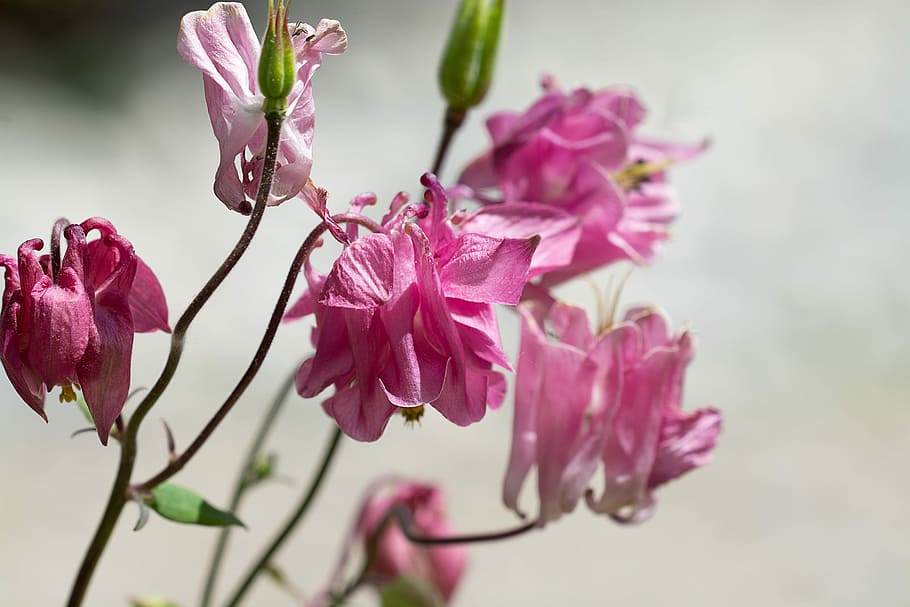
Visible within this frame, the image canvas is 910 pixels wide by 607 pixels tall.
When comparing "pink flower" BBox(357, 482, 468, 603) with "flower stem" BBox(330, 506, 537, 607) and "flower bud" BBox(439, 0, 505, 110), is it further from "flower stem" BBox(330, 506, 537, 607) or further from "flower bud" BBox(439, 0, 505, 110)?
"flower bud" BBox(439, 0, 505, 110)

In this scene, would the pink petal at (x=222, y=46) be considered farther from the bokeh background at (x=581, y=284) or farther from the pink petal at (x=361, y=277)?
the bokeh background at (x=581, y=284)

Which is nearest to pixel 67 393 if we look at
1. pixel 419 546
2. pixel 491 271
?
pixel 491 271

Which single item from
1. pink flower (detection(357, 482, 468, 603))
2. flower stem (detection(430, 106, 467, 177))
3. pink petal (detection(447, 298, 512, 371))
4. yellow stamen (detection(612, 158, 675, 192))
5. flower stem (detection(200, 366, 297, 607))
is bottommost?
pink flower (detection(357, 482, 468, 603))

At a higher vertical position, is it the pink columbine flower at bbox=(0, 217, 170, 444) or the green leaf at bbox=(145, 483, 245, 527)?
the pink columbine flower at bbox=(0, 217, 170, 444)

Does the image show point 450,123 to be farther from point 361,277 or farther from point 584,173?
point 361,277

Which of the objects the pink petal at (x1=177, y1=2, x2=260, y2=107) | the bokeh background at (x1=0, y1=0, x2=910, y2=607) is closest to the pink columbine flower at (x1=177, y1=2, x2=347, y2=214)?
the pink petal at (x1=177, y1=2, x2=260, y2=107)

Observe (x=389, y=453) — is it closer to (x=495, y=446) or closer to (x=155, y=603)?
(x=495, y=446)

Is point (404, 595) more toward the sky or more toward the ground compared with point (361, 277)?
more toward the ground
